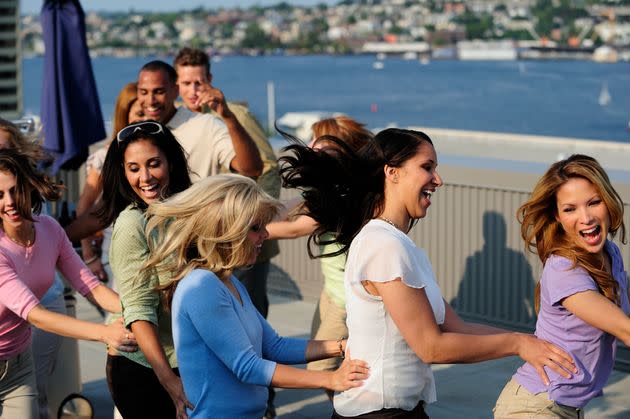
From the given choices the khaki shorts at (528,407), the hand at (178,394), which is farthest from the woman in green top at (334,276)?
the hand at (178,394)

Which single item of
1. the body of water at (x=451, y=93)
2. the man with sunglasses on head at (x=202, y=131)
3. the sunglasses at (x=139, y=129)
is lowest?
the body of water at (x=451, y=93)

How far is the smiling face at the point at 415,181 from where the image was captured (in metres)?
3.30

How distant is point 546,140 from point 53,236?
1468 centimetres

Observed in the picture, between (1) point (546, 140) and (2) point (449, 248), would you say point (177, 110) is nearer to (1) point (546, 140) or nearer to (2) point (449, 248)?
(2) point (449, 248)

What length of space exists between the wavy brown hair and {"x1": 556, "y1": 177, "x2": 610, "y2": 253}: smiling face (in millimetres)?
17

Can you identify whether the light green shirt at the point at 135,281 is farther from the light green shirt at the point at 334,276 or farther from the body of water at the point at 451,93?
the body of water at the point at 451,93

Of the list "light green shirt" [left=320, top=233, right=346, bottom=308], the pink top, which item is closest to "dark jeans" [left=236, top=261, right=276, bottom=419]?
"light green shirt" [left=320, top=233, right=346, bottom=308]

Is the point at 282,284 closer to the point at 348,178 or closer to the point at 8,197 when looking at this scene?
the point at 8,197

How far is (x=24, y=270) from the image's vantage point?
14.3 feet

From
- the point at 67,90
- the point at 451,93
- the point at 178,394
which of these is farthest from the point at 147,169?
the point at 451,93

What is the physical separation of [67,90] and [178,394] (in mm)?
5332

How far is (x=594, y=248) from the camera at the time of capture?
3.84 m

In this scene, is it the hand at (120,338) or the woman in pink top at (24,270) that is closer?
Result: the hand at (120,338)

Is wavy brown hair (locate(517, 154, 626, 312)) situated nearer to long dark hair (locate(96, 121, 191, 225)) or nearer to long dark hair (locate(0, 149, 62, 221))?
long dark hair (locate(96, 121, 191, 225))
